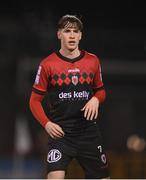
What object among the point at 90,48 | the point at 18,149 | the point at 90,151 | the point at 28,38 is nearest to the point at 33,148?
the point at 18,149

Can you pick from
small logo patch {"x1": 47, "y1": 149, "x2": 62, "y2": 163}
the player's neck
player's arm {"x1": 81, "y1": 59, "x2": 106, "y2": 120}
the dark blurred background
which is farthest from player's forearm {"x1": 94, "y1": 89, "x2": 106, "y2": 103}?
the dark blurred background

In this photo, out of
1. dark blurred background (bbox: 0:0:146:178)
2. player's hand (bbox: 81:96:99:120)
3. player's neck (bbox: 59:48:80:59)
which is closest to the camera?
player's hand (bbox: 81:96:99:120)

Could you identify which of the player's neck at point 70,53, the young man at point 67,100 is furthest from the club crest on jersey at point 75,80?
the player's neck at point 70,53

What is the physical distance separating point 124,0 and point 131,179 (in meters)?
1.95

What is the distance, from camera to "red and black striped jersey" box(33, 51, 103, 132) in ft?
10.8

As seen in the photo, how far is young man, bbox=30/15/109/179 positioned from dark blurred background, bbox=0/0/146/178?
1797 millimetres

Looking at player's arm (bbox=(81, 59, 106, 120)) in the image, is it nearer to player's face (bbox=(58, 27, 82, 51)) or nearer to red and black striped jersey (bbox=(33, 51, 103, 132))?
red and black striped jersey (bbox=(33, 51, 103, 132))

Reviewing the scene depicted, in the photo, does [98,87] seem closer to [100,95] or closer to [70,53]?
[100,95]

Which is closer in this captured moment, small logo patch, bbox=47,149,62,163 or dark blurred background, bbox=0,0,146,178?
small logo patch, bbox=47,149,62,163

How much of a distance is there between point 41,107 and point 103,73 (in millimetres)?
2851

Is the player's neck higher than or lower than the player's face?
lower

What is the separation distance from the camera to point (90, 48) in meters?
5.21

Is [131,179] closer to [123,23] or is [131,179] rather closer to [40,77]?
[123,23]

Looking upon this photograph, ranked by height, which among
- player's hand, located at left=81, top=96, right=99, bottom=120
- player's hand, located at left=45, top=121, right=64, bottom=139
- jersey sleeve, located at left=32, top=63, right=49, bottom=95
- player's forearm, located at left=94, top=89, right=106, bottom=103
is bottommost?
player's hand, located at left=45, top=121, right=64, bottom=139
